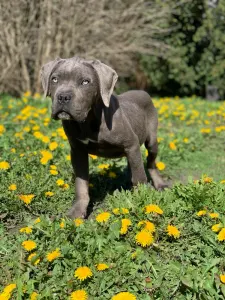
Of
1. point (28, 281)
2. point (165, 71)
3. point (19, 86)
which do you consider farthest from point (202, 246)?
point (165, 71)

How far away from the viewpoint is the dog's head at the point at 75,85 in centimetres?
297

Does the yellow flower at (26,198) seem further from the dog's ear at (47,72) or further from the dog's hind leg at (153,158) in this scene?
the dog's hind leg at (153,158)

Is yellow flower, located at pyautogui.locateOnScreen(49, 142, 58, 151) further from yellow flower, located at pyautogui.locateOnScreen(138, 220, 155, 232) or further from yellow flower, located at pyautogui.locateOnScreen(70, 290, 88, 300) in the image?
yellow flower, located at pyautogui.locateOnScreen(70, 290, 88, 300)

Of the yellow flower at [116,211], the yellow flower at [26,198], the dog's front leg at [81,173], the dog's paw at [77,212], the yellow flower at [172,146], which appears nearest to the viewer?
the yellow flower at [116,211]

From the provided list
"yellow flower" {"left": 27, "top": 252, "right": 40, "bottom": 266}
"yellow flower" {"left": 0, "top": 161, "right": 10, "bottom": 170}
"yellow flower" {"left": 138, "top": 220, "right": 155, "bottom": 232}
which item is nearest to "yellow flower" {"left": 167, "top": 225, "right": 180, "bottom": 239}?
"yellow flower" {"left": 138, "top": 220, "right": 155, "bottom": 232}

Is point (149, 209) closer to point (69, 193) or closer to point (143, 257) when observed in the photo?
point (143, 257)

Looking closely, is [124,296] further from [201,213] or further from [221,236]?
[201,213]

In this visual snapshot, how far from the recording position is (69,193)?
3.93 meters

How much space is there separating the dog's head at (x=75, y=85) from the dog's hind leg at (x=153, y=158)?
1194mm

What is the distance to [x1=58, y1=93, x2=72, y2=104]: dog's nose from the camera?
9.63 ft

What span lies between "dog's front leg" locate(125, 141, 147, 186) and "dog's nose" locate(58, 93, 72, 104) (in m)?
0.79

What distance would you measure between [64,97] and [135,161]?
95 centimetres

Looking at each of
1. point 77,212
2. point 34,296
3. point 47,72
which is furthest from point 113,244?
point 47,72

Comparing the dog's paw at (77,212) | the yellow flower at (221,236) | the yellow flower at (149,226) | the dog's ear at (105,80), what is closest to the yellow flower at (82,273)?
the yellow flower at (149,226)
